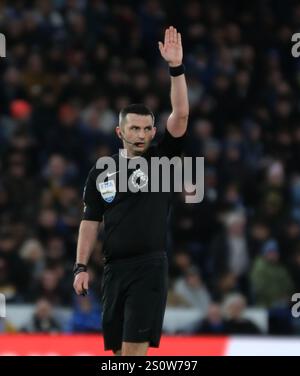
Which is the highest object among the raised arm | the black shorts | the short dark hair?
the raised arm

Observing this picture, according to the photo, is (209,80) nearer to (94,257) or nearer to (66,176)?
(66,176)

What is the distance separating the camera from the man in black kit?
6.87 meters

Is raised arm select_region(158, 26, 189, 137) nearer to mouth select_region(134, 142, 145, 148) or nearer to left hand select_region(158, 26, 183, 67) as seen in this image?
left hand select_region(158, 26, 183, 67)

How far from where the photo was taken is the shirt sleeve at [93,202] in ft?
23.5

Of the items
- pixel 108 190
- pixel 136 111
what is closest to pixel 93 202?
pixel 108 190

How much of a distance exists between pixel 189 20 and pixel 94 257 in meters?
5.22

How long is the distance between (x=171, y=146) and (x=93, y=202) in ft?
2.01

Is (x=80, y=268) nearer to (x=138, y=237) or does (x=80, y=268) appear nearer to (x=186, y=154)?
(x=138, y=237)

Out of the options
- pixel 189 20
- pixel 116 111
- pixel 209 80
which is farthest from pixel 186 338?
pixel 189 20

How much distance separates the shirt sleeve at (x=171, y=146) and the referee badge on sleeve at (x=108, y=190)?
14.1 inches

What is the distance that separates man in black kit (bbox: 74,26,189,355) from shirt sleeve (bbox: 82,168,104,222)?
0.17 feet

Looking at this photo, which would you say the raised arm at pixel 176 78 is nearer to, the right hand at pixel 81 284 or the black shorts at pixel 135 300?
the black shorts at pixel 135 300

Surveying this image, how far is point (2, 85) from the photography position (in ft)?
→ 48.7

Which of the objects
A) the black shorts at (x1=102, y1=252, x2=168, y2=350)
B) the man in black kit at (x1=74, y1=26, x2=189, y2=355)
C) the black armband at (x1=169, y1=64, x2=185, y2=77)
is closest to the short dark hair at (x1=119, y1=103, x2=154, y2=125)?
the man in black kit at (x1=74, y1=26, x2=189, y2=355)
